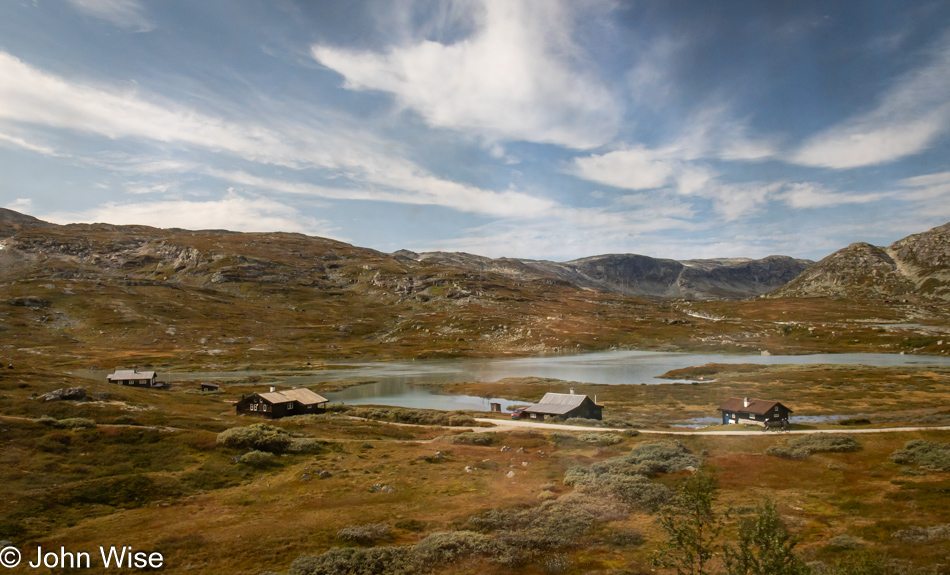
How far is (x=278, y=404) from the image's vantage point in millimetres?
68250

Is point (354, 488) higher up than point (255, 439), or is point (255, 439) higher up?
point (255, 439)

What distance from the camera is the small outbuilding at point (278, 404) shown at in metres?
67.9

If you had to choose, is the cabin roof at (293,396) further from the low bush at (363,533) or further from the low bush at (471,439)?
the low bush at (363,533)

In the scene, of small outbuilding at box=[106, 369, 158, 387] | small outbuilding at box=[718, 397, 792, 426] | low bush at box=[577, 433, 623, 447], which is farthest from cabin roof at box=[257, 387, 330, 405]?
small outbuilding at box=[718, 397, 792, 426]

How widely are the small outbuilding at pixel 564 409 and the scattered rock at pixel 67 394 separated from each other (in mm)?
56497

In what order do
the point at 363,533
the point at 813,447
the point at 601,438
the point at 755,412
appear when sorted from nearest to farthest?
the point at 363,533
the point at 813,447
the point at 601,438
the point at 755,412

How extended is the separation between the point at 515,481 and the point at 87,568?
27.8 meters

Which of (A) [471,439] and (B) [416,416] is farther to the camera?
(B) [416,416]

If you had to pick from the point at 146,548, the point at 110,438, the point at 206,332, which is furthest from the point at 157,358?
the point at 146,548

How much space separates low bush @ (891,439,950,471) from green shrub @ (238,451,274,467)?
180ft

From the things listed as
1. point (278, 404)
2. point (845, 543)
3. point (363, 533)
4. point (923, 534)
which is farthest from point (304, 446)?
point (923, 534)

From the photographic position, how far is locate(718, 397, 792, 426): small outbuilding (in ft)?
202

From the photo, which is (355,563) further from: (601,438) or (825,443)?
(825,443)

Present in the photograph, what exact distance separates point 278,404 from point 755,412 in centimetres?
6807
